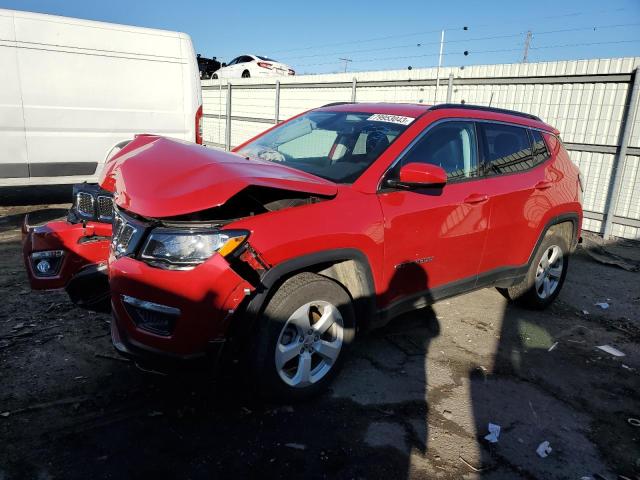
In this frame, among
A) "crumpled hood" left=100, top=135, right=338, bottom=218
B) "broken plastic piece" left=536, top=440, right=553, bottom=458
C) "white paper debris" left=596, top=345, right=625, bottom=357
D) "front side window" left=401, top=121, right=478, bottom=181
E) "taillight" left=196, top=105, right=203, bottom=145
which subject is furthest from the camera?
"taillight" left=196, top=105, right=203, bottom=145

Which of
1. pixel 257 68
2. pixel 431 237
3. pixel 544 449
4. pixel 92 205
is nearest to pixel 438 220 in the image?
pixel 431 237

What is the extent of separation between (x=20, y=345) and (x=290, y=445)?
2.18 m

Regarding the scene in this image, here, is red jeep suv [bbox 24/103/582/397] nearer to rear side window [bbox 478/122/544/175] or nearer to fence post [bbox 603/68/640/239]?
rear side window [bbox 478/122/544/175]

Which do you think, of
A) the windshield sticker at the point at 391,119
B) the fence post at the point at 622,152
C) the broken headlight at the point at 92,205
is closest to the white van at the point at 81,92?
the broken headlight at the point at 92,205

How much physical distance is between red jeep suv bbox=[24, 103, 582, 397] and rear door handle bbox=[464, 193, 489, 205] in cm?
1

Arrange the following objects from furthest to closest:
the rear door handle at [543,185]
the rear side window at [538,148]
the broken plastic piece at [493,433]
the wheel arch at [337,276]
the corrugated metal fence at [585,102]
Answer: the corrugated metal fence at [585,102] → the rear side window at [538,148] → the rear door handle at [543,185] → the broken plastic piece at [493,433] → the wheel arch at [337,276]

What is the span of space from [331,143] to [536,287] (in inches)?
100

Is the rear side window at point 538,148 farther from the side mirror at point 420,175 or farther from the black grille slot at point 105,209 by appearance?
the black grille slot at point 105,209

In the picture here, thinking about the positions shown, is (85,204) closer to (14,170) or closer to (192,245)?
(192,245)

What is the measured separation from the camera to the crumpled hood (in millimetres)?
2396

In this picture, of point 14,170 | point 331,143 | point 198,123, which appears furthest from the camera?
point 198,123

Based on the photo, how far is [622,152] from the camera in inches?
291

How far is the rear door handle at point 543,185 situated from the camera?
425cm

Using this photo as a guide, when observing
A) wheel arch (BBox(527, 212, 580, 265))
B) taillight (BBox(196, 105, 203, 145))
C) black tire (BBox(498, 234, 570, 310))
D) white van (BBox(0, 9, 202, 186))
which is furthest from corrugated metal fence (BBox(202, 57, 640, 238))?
white van (BBox(0, 9, 202, 186))
